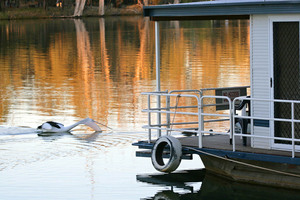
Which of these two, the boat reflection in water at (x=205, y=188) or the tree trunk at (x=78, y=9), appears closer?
the boat reflection in water at (x=205, y=188)

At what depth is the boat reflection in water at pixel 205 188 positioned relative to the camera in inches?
444

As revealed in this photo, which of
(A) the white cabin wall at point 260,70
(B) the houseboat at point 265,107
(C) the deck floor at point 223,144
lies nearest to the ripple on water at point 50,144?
(C) the deck floor at point 223,144

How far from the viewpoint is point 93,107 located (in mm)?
20719

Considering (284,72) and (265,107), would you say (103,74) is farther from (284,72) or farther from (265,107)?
(284,72)

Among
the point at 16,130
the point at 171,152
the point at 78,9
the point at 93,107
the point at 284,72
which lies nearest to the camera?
the point at 284,72

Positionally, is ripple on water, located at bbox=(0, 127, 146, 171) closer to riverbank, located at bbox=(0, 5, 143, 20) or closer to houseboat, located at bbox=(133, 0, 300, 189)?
houseboat, located at bbox=(133, 0, 300, 189)

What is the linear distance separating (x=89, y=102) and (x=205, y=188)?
10.1 m

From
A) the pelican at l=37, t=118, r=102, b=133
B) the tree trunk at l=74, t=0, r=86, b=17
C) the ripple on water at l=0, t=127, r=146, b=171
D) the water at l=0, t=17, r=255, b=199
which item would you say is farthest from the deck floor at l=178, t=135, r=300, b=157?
the tree trunk at l=74, t=0, r=86, b=17

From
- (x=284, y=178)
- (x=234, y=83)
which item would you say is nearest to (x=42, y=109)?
(x=234, y=83)

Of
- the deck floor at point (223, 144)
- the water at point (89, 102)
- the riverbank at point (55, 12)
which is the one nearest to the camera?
the deck floor at point (223, 144)

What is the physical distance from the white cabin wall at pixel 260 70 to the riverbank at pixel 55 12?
86764 mm

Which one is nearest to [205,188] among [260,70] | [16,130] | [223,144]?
[223,144]

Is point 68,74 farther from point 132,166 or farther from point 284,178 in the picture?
point 284,178

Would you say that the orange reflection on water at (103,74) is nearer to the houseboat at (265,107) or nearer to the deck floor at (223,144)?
the deck floor at (223,144)
